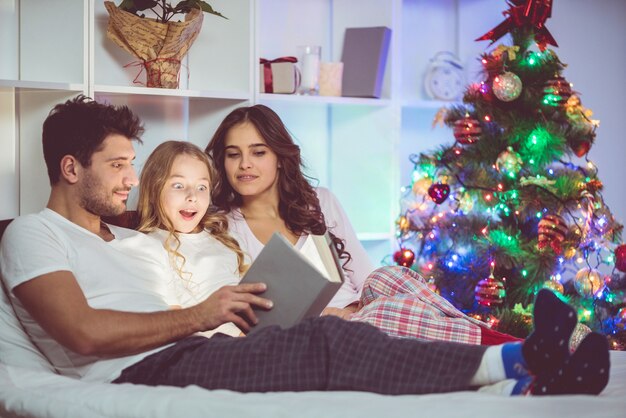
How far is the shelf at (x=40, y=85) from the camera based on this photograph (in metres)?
2.77

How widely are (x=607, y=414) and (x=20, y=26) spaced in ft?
7.71

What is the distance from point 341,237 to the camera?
3.14 m

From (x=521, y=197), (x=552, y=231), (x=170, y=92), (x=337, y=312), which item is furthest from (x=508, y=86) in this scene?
(x=170, y=92)

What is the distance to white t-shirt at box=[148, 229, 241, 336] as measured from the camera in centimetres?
252

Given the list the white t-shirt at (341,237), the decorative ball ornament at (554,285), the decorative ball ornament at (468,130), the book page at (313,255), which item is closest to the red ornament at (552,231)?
the decorative ball ornament at (554,285)

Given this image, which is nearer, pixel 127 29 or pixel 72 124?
pixel 72 124

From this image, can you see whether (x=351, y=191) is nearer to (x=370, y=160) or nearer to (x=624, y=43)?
(x=370, y=160)

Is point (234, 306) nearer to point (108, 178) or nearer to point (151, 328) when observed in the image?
point (151, 328)

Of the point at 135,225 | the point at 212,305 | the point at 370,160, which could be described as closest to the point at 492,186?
the point at 370,160

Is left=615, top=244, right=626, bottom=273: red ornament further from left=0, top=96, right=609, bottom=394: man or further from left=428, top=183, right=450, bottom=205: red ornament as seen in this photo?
left=0, top=96, right=609, bottom=394: man

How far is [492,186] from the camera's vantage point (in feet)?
10.9

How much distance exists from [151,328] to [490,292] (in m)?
1.59

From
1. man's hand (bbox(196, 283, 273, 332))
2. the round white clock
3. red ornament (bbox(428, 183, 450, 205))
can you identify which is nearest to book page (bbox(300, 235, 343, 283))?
man's hand (bbox(196, 283, 273, 332))

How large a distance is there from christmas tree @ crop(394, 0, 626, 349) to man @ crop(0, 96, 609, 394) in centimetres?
136
